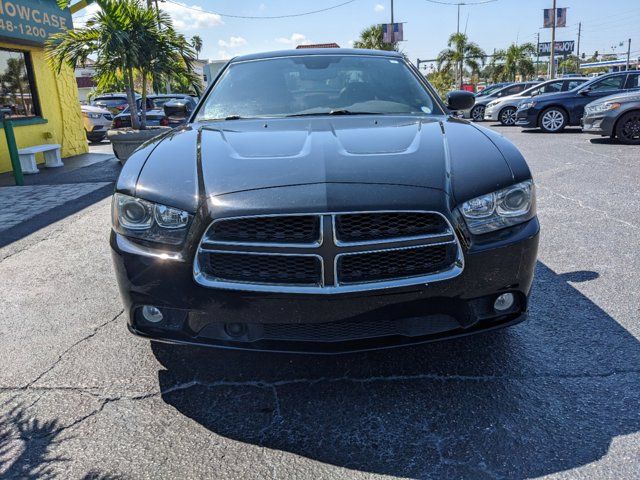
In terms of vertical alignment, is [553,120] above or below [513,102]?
below

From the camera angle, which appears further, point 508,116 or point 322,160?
point 508,116

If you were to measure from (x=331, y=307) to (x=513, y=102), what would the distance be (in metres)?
17.4

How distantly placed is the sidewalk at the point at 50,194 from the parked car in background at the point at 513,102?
1263cm

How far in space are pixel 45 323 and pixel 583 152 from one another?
382 inches

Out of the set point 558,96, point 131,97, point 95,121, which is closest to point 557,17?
point 558,96

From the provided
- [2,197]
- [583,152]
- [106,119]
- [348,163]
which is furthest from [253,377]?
[106,119]

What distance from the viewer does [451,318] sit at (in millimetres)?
2223

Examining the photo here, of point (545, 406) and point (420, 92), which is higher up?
point (420, 92)

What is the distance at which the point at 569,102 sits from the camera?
1369 cm

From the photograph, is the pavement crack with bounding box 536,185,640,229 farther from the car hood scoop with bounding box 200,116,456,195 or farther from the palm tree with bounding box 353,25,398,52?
the palm tree with bounding box 353,25,398,52

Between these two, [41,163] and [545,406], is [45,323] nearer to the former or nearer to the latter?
[545,406]

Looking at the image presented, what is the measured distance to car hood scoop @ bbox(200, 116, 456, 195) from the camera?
220cm

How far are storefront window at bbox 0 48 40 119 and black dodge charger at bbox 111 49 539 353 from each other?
34.9ft

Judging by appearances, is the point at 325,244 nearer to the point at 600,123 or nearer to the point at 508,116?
the point at 600,123
